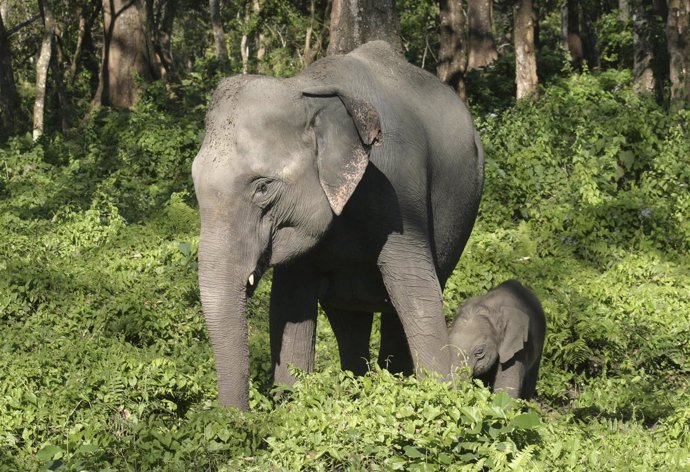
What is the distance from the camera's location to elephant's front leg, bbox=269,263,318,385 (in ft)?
20.9

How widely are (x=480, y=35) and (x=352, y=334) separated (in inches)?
689

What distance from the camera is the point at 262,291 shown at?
10.5 metres

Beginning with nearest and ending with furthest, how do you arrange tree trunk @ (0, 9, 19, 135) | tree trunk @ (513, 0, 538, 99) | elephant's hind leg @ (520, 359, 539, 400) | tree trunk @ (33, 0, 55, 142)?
elephant's hind leg @ (520, 359, 539, 400) → tree trunk @ (33, 0, 55, 142) → tree trunk @ (513, 0, 538, 99) → tree trunk @ (0, 9, 19, 135)

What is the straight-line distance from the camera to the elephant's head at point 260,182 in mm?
5527

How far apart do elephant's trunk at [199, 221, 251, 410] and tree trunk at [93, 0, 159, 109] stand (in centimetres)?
1391

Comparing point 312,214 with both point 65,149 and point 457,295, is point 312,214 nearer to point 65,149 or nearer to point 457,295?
point 457,295

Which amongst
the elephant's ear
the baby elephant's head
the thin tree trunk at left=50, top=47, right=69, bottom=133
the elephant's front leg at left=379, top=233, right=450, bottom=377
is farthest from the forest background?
the elephant's ear

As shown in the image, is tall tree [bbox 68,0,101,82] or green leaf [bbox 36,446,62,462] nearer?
green leaf [bbox 36,446,62,462]

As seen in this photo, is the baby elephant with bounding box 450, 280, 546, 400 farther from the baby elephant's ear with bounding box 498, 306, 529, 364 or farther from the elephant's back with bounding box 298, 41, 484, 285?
the elephant's back with bounding box 298, 41, 484, 285

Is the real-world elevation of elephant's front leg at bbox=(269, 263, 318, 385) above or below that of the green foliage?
above

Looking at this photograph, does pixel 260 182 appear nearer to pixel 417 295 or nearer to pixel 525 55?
pixel 417 295

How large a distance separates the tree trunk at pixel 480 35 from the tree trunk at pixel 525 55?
6.41 meters

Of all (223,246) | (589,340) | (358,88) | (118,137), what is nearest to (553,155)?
(589,340)

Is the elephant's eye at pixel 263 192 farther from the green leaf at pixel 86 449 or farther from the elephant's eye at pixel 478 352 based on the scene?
the elephant's eye at pixel 478 352
